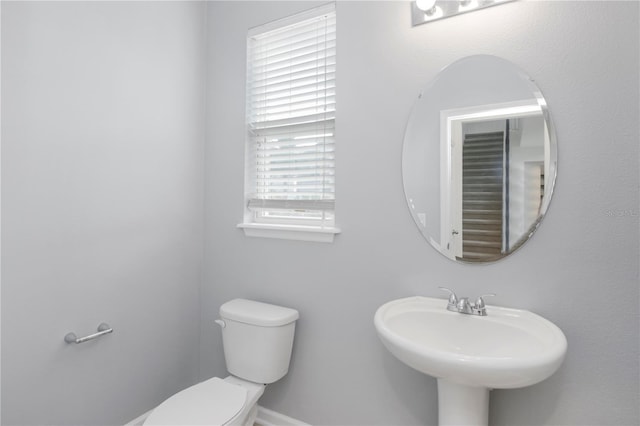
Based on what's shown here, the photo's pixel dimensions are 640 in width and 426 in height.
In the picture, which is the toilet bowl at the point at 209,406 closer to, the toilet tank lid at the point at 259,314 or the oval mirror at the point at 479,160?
the toilet tank lid at the point at 259,314

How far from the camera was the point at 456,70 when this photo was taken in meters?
1.37

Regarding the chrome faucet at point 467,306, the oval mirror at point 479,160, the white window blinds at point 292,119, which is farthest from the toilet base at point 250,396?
the oval mirror at point 479,160

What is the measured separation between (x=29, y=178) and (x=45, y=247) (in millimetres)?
284

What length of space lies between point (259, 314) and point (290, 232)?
44cm

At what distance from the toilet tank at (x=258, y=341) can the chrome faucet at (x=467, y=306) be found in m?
0.76

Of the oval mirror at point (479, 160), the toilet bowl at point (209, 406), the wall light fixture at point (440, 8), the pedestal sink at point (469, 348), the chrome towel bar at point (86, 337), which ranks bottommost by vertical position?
the toilet bowl at point (209, 406)

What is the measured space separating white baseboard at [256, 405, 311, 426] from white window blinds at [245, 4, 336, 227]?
1.05 metres

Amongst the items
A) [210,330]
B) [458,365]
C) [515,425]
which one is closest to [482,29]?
[458,365]

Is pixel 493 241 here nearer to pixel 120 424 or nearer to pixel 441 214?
pixel 441 214

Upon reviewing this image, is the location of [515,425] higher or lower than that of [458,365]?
lower

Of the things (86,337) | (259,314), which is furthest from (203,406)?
(86,337)

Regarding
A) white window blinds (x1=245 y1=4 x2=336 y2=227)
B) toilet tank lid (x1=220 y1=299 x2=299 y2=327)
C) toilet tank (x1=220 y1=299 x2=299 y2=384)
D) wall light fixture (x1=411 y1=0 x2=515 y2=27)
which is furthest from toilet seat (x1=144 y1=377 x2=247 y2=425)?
wall light fixture (x1=411 y1=0 x2=515 y2=27)

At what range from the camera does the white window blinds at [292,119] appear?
1705 millimetres

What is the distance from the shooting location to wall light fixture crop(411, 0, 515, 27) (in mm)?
1321
